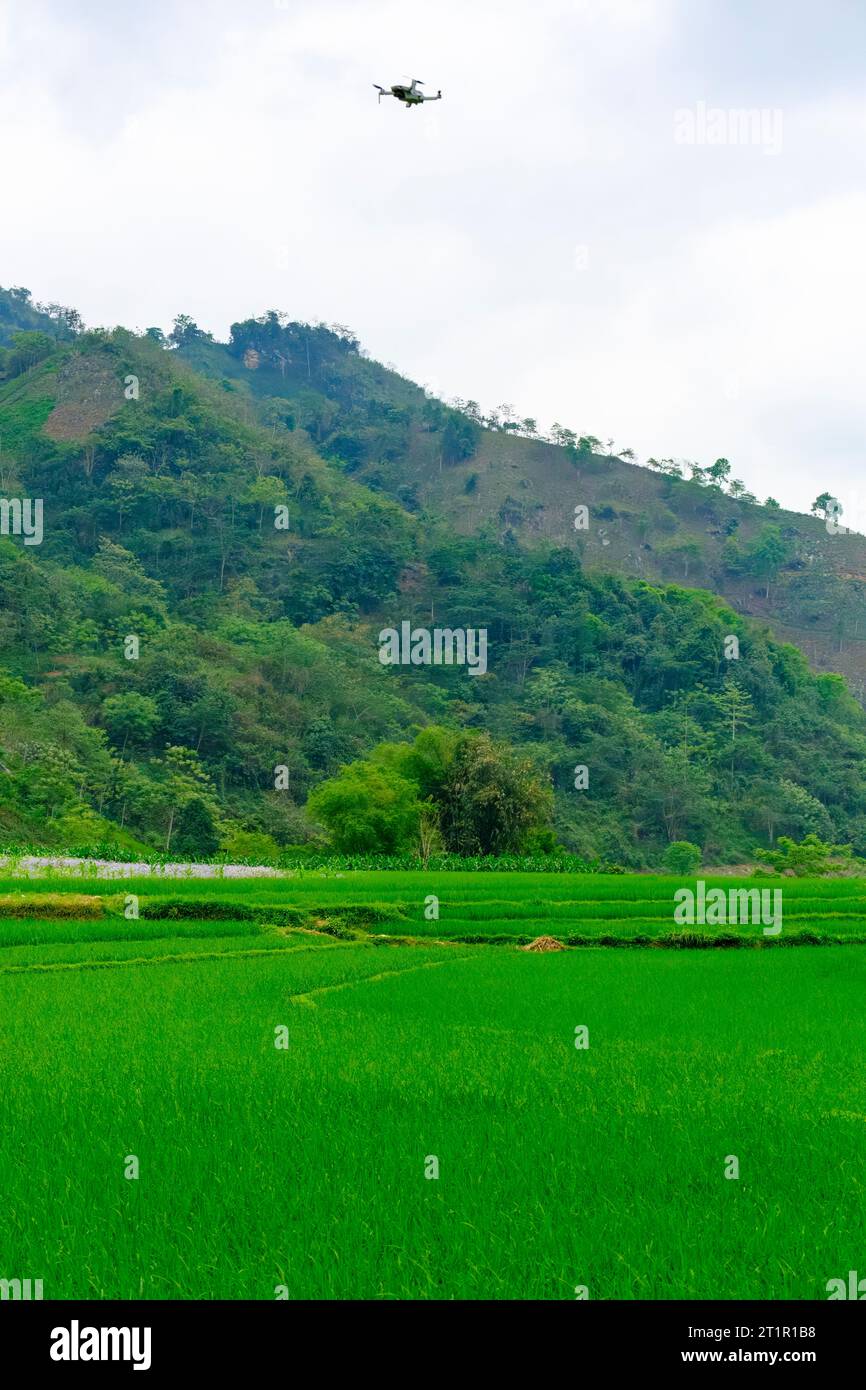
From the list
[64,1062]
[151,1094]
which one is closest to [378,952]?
[64,1062]

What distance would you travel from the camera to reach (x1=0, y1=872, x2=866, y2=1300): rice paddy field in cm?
456

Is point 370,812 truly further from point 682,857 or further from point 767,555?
point 767,555

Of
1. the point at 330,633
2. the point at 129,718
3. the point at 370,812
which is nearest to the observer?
the point at 370,812

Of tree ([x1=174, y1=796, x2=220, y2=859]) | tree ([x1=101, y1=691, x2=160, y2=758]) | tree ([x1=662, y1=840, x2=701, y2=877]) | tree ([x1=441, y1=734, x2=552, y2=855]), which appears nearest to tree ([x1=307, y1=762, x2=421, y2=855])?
tree ([x1=441, y1=734, x2=552, y2=855])

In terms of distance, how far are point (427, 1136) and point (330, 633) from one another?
7027 centimetres

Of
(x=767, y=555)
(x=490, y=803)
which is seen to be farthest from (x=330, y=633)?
(x=767, y=555)

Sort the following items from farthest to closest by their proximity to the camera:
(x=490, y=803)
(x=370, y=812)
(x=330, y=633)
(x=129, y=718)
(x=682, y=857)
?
(x=330, y=633), (x=682, y=857), (x=129, y=718), (x=490, y=803), (x=370, y=812)

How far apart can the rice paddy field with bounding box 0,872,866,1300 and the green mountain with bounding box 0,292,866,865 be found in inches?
1366

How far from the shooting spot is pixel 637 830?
66250 mm

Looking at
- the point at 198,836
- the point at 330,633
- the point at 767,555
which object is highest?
the point at 767,555

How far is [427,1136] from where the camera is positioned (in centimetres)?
647

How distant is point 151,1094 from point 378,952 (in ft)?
41.0
